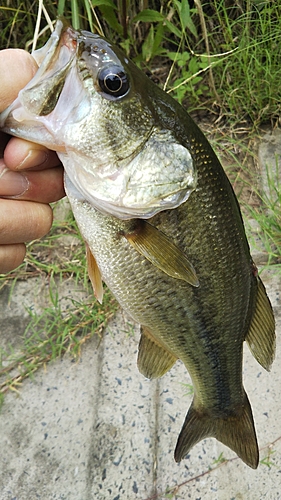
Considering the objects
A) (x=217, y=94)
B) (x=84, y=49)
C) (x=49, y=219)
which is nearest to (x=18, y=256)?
(x=49, y=219)

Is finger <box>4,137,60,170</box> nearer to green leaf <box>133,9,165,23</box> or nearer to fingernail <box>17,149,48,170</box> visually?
fingernail <box>17,149,48,170</box>

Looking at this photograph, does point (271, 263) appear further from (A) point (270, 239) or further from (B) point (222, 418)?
(B) point (222, 418)

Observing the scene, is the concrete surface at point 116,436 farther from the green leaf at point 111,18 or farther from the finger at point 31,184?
the green leaf at point 111,18

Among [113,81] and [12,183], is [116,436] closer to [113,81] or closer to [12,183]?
[12,183]

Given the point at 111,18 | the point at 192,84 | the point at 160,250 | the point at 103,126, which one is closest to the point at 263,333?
Answer: the point at 160,250

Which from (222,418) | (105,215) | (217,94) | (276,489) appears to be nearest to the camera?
(105,215)

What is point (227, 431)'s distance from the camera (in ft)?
5.02

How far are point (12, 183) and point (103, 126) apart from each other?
30 cm

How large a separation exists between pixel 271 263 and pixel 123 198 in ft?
4.44

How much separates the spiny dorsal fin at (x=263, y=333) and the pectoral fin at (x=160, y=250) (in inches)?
12.9

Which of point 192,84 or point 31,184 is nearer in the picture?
point 31,184

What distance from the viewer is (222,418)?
1.52m

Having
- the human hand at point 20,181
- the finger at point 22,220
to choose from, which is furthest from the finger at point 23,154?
the finger at point 22,220

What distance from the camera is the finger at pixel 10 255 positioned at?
137 cm
